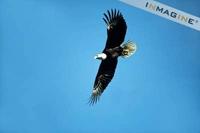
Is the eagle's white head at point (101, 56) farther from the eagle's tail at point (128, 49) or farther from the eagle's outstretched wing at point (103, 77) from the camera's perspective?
the eagle's tail at point (128, 49)

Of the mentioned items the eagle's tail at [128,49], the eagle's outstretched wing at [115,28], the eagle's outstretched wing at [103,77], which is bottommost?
the eagle's outstretched wing at [103,77]

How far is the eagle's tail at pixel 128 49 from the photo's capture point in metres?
3.03

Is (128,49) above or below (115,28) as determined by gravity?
below

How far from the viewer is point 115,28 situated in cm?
302

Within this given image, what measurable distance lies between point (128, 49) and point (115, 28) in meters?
0.20

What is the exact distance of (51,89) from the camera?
9.48 ft

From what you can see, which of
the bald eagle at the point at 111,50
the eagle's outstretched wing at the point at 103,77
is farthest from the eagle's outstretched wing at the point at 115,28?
the eagle's outstretched wing at the point at 103,77

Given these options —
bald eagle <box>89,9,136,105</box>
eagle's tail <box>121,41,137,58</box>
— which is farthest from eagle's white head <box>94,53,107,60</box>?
eagle's tail <box>121,41,137,58</box>

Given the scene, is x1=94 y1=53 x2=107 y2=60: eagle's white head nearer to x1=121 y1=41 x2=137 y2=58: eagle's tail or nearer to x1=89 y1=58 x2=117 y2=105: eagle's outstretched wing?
x1=89 y1=58 x2=117 y2=105: eagle's outstretched wing

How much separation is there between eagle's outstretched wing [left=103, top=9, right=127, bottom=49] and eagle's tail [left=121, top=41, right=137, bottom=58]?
0.05m

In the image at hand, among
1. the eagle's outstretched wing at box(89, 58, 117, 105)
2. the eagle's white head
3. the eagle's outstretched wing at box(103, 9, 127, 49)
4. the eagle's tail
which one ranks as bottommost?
the eagle's outstretched wing at box(89, 58, 117, 105)

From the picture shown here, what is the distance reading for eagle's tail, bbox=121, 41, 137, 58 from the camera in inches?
119

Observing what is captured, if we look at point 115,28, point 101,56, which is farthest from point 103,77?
point 115,28

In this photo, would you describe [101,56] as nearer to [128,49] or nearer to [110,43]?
[110,43]
